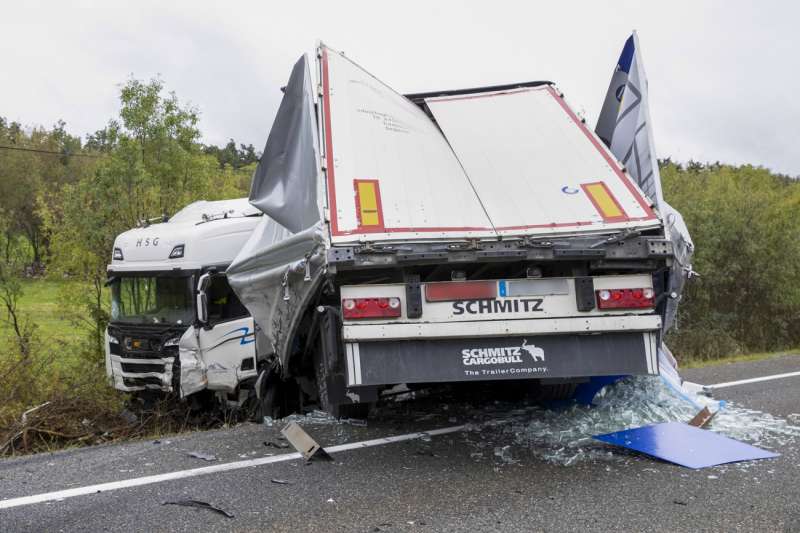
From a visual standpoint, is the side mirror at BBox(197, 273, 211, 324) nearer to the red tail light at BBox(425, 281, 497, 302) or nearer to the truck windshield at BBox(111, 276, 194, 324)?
the truck windshield at BBox(111, 276, 194, 324)

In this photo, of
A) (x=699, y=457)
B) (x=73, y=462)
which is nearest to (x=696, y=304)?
(x=699, y=457)

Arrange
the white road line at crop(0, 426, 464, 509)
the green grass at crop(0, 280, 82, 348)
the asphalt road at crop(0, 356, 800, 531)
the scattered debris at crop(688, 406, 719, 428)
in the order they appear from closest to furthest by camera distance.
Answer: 1. the asphalt road at crop(0, 356, 800, 531)
2. the white road line at crop(0, 426, 464, 509)
3. the scattered debris at crop(688, 406, 719, 428)
4. the green grass at crop(0, 280, 82, 348)

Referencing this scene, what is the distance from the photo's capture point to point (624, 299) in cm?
463

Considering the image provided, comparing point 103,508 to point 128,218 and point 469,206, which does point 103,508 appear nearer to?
point 469,206

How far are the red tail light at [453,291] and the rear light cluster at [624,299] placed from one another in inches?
28.7

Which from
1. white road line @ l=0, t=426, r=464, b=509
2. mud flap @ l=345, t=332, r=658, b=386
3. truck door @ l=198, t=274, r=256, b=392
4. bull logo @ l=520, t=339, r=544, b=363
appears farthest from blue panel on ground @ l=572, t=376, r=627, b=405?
truck door @ l=198, t=274, r=256, b=392

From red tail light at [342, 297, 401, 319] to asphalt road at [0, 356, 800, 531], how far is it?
3.19 ft

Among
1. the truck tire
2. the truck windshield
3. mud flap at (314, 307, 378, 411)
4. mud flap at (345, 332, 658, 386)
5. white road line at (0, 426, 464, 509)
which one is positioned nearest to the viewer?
white road line at (0, 426, 464, 509)

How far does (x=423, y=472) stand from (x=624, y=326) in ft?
5.00

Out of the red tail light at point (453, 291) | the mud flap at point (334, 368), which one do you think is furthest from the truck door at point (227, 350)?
the red tail light at point (453, 291)

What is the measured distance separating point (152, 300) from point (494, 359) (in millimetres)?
5542

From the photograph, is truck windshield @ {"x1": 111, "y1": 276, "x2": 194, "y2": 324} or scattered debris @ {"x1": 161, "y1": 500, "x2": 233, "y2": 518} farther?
truck windshield @ {"x1": 111, "y1": 276, "x2": 194, "y2": 324}

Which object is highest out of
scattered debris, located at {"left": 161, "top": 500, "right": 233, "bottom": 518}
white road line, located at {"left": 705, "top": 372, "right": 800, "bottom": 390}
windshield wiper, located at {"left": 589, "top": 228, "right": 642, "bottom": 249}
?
windshield wiper, located at {"left": 589, "top": 228, "right": 642, "bottom": 249}

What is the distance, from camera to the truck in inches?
176
